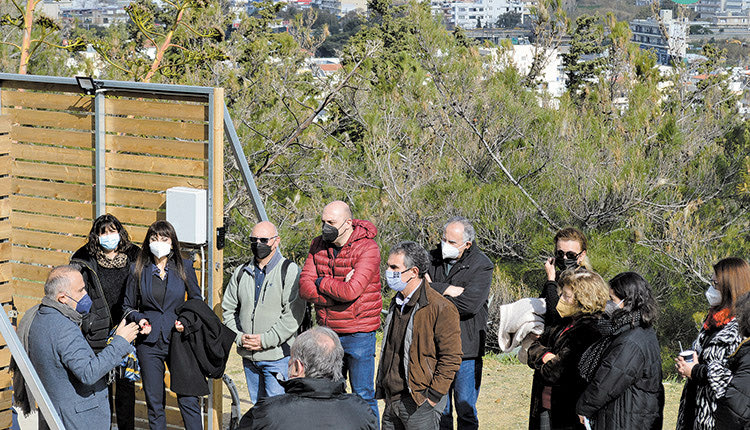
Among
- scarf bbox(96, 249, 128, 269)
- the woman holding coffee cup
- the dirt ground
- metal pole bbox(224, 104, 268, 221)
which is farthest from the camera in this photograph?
the dirt ground

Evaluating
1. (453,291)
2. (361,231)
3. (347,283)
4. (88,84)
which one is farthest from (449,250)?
(88,84)

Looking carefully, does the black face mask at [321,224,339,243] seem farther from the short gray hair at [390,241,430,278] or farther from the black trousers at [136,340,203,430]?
the black trousers at [136,340,203,430]

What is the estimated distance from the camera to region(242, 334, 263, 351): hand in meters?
4.94

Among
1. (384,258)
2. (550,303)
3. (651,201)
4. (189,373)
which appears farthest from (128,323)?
(651,201)

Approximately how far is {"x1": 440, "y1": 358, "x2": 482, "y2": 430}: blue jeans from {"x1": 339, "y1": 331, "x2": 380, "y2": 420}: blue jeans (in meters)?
0.48

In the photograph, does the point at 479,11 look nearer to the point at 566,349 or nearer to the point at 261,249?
the point at 261,249

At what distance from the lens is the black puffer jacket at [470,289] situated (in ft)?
16.1

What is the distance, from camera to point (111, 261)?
16.5ft

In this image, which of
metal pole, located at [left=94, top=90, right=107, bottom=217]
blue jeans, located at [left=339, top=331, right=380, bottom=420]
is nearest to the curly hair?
blue jeans, located at [left=339, top=331, right=380, bottom=420]

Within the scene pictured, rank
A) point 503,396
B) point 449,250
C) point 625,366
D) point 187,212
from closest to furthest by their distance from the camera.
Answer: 1. point 625,366
2. point 449,250
3. point 187,212
4. point 503,396

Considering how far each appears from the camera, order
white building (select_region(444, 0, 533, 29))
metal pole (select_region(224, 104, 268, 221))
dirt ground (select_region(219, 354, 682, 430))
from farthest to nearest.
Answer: white building (select_region(444, 0, 533, 29))
dirt ground (select_region(219, 354, 682, 430))
metal pole (select_region(224, 104, 268, 221))

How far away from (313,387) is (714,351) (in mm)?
2103

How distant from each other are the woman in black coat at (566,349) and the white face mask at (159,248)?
2150 mm

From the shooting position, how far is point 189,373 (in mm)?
4934
